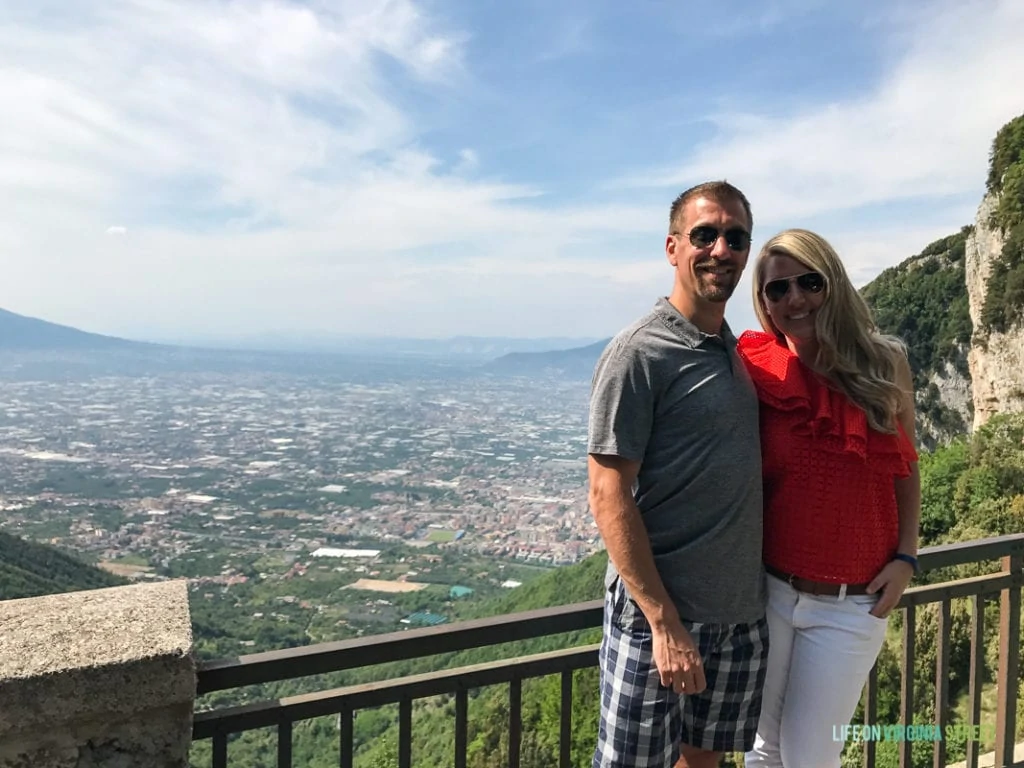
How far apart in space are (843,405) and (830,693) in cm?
82

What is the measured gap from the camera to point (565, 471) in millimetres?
73688

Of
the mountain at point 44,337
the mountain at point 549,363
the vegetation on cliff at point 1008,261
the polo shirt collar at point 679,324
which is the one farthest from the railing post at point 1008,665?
the mountain at point 44,337

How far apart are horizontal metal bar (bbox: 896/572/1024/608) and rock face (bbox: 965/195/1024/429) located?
24044 mm

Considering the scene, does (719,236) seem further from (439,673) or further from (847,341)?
(439,673)

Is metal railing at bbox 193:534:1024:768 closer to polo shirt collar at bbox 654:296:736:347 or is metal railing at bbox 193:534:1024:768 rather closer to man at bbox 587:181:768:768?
man at bbox 587:181:768:768

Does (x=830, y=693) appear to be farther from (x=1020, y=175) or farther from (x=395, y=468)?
(x=395, y=468)

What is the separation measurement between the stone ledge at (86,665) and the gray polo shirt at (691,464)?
3.89 ft

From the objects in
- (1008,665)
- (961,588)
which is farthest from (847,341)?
(1008,665)

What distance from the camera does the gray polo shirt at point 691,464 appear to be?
1938 mm

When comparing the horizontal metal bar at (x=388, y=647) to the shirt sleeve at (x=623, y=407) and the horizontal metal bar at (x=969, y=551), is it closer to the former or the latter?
the shirt sleeve at (x=623, y=407)

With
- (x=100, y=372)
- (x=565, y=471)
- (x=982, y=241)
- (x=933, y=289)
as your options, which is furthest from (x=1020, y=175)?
(x=100, y=372)

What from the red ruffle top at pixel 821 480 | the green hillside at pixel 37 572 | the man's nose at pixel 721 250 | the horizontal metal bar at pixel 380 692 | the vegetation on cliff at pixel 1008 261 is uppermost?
the vegetation on cliff at pixel 1008 261

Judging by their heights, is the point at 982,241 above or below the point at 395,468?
above

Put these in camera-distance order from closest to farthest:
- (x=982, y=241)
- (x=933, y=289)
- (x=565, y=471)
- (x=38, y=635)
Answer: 1. (x=38, y=635)
2. (x=982, y=241)
3. (x=933, y=289)
4. (x=565, y=471)
